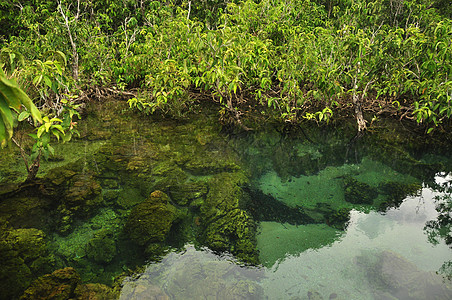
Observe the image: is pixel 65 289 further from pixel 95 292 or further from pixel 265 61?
pixel 265 61

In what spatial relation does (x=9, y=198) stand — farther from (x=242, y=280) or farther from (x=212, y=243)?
(x=242, y=280)

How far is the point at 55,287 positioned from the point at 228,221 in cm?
199

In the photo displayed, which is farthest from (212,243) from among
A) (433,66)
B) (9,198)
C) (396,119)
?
(396,119)

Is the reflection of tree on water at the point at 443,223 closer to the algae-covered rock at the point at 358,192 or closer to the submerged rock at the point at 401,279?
the submerged rock at the point at 401,279

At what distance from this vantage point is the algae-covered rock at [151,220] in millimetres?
3410

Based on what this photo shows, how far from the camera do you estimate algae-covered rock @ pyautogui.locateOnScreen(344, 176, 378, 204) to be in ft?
14.4

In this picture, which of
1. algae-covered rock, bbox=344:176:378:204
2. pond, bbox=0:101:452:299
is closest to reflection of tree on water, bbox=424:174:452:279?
pond, bbox=0:101:452:299

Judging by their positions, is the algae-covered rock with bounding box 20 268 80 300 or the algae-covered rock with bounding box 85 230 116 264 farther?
the algae-covered rock with bounding box 85 230 116 264

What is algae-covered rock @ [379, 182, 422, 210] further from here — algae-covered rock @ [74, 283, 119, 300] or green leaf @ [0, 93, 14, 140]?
green leaf @ [0, 93, 14, 140]

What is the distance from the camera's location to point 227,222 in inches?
148

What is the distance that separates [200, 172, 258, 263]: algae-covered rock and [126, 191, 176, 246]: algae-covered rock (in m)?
0.48

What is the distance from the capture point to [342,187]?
4.81 metres

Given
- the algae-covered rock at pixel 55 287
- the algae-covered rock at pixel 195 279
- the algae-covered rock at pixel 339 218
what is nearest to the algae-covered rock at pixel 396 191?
the algae-covered rock at pixel 339 218

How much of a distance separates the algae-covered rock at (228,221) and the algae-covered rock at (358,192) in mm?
1667
